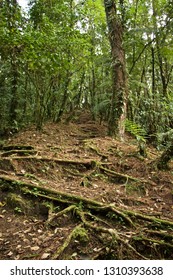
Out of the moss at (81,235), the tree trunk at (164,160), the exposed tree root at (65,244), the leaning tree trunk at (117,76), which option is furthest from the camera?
the leaning tree trunk at (117,76)

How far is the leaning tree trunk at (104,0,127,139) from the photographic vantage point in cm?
830

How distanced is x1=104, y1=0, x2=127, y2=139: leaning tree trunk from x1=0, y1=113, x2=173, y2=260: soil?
0.92 meters

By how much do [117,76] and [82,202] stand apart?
526 centimetres

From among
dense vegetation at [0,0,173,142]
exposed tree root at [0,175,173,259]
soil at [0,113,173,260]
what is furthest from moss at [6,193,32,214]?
dense vegetation at [0,0,173,142]

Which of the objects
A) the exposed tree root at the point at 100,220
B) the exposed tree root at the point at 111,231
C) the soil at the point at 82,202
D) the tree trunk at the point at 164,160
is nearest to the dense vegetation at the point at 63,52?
the tree trunk at the point at 164,160

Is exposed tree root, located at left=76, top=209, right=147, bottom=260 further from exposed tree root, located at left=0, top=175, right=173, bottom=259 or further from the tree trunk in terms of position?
the tree trunk

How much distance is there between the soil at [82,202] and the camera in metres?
3.56

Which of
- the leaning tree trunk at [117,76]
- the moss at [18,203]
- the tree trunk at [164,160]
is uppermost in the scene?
the leaning tree trunk at [117,76]

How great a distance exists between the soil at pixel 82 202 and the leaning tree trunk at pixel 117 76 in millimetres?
917

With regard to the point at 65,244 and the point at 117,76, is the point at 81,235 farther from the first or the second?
the point at 117,76

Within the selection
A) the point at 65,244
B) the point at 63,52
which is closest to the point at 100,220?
the point at 65,244

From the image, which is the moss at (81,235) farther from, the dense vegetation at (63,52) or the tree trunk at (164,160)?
the dense vegetation at (63,52)

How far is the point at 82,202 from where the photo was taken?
4.43 m
